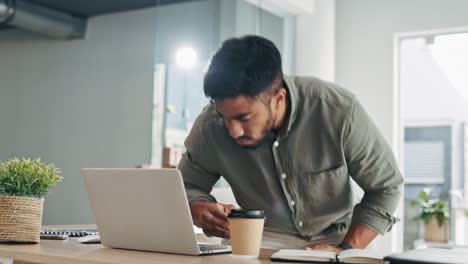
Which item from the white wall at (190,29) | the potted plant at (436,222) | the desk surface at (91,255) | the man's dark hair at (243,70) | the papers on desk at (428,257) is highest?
the white wall at (190,29)

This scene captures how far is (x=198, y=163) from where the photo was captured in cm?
200

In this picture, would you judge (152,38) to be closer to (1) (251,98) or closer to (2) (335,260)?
(1) (251,98)

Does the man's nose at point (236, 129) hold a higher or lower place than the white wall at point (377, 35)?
lower

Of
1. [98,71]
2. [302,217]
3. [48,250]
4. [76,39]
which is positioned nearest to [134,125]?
[98,71]

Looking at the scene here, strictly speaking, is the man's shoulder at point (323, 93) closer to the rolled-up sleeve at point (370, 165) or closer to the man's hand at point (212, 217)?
the rolled-up sleeve at point (370, 165)

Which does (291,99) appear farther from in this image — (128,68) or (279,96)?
(128,68)

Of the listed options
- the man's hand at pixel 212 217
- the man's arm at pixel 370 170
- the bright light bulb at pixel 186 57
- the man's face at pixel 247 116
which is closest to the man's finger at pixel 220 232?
the man's hand at pixel 212 217

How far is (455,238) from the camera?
695 cm

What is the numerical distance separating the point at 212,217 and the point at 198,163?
0.38m

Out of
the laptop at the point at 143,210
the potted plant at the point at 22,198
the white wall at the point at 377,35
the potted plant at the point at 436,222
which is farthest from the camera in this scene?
the potted plant at the point at 436,222

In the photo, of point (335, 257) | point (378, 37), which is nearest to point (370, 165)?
point (335, 257)

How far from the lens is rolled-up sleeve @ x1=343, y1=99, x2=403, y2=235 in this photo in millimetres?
1803

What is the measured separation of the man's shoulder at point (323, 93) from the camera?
1900mm

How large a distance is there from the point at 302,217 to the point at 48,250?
2.72 ft
